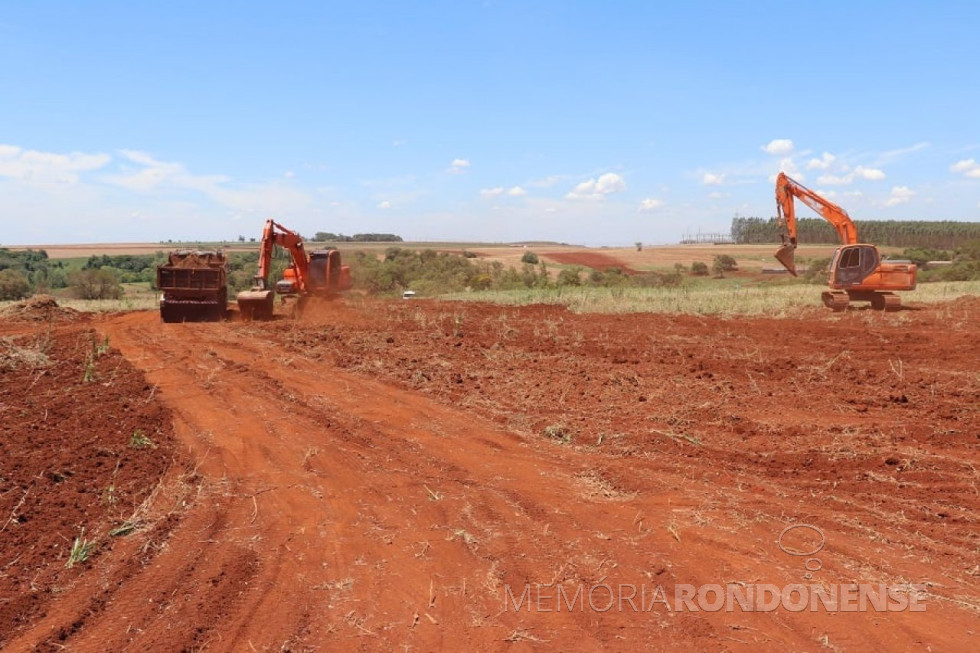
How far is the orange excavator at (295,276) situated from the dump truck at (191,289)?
0.92 meters

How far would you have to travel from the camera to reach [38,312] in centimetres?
1961

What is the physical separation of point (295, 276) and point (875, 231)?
11841 cm

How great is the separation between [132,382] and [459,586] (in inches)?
291

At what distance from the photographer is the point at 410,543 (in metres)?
4.67

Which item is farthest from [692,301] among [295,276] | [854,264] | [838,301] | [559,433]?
[559,433]

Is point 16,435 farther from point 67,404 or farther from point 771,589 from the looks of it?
point 771,589

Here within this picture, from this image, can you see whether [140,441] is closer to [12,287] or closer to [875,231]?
[12,287]

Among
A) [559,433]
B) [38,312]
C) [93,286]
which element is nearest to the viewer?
[559,433]

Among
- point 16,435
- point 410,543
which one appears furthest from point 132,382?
point 410,543

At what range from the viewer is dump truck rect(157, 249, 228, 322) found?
58.2ft

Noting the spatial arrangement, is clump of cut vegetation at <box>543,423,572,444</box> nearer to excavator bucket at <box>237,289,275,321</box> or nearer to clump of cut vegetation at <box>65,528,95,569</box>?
clump of cut vegetation at <box>65,528,95,569</box>

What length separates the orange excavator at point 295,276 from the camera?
17531 millimetres

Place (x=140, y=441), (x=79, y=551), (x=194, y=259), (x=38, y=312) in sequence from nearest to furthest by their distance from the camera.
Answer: (x=79, y=551) → (x=140, y=441) → (x=194, y=259) → (x=38, y=312)

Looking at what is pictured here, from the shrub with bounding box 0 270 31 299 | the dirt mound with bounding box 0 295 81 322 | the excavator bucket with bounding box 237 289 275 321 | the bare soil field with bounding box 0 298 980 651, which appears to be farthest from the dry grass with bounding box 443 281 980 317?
the shrub with bounding box 0 270 31 299
